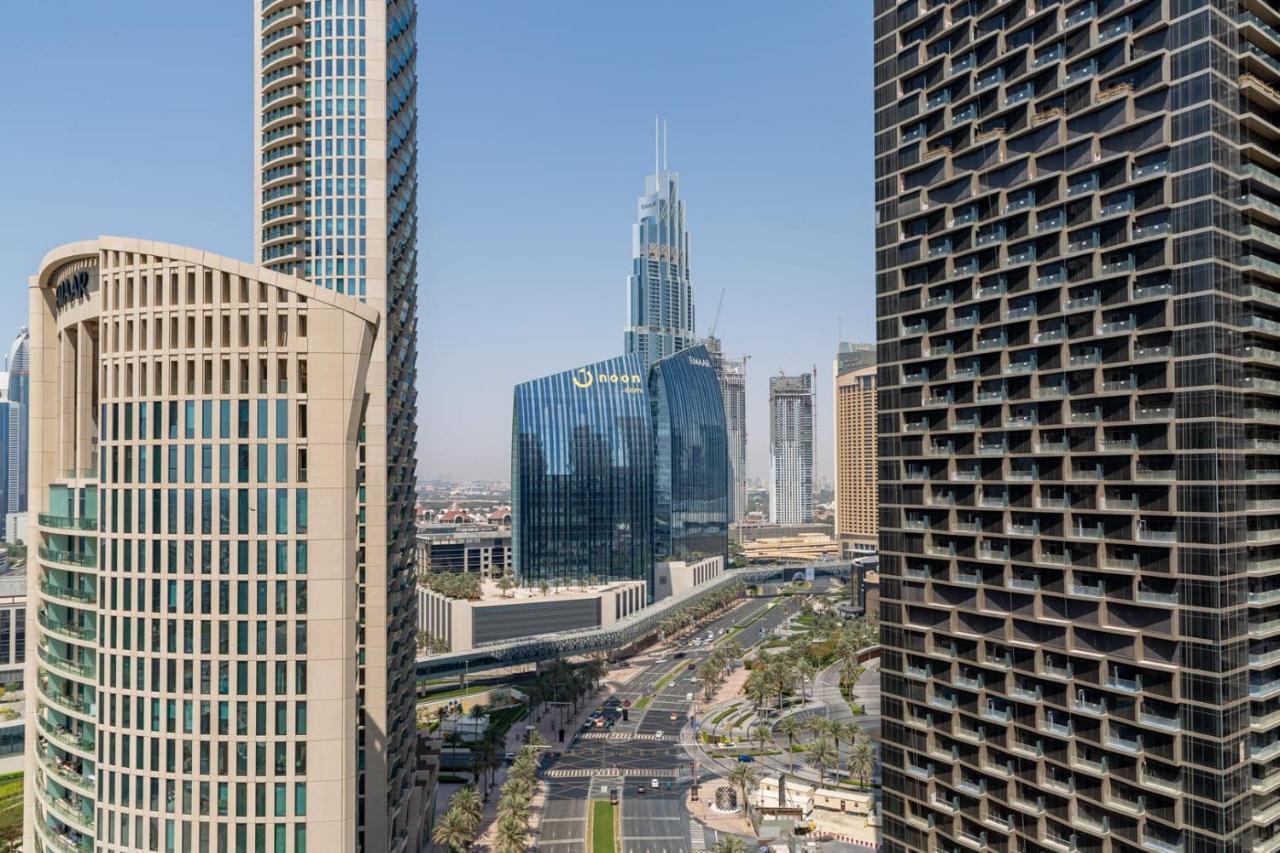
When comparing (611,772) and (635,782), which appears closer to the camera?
(635,782)

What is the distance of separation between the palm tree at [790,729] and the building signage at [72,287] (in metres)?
118

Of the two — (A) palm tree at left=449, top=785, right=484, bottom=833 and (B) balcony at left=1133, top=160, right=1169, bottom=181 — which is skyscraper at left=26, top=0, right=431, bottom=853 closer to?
(A) palm tree at left=449, top=785, right=484, bottom=833

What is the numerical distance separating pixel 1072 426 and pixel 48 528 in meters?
74.2

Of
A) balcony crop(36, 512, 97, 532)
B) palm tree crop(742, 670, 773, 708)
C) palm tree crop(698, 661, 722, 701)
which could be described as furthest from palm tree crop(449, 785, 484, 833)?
palm tree crop(698, 661, 722, 701)

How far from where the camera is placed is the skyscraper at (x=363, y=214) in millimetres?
86938

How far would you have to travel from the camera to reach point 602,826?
4503 inches

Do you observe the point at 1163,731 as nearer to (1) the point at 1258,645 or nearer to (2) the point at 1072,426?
(1) the point at 1258,645

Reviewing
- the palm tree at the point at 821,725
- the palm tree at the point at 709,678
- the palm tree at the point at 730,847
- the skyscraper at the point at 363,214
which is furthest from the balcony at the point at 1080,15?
the palm tree at the point at 709,678

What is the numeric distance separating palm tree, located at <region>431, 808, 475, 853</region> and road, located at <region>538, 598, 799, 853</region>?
12634mm

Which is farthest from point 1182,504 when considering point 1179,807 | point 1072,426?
point 1179,807

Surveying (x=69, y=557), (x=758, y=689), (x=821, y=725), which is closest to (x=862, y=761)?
(x=821, y=725)

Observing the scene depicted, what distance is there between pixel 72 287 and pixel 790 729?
120843mm

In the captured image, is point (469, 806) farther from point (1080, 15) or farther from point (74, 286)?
point (1080, 15)

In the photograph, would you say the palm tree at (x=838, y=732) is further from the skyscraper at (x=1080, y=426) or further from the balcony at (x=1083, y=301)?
the balcony at (x=1083, y=301)
